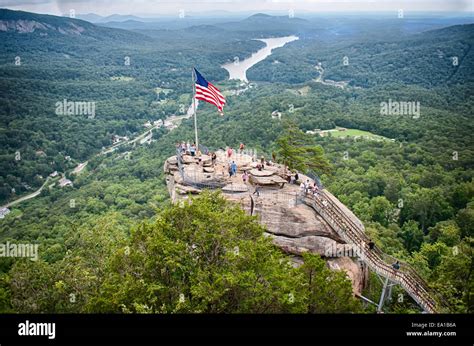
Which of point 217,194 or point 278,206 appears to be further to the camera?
point 278,206

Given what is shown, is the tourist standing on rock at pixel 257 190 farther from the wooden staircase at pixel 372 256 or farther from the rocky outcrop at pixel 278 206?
the wooden staircase at pixel 372 256

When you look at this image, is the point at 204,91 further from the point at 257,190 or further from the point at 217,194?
the point at 217,194

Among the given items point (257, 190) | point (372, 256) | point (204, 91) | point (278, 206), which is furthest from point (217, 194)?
point (204, 91)

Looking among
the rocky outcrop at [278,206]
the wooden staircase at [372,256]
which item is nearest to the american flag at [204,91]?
the rocky outcrop at [278,206]

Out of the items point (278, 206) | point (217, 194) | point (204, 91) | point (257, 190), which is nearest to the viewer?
point (217, 194)

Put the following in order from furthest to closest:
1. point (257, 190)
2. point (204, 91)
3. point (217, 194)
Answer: point (204, 91), point (257, 190), point (217, 194)

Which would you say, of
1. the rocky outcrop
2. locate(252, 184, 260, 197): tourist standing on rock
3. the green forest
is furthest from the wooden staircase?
locate(252, 184, 260, 197): tourist standing on rock

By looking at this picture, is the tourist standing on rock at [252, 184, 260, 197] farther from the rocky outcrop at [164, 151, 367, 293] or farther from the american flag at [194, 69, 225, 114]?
the american flag at [194, 69, 225, 114]
